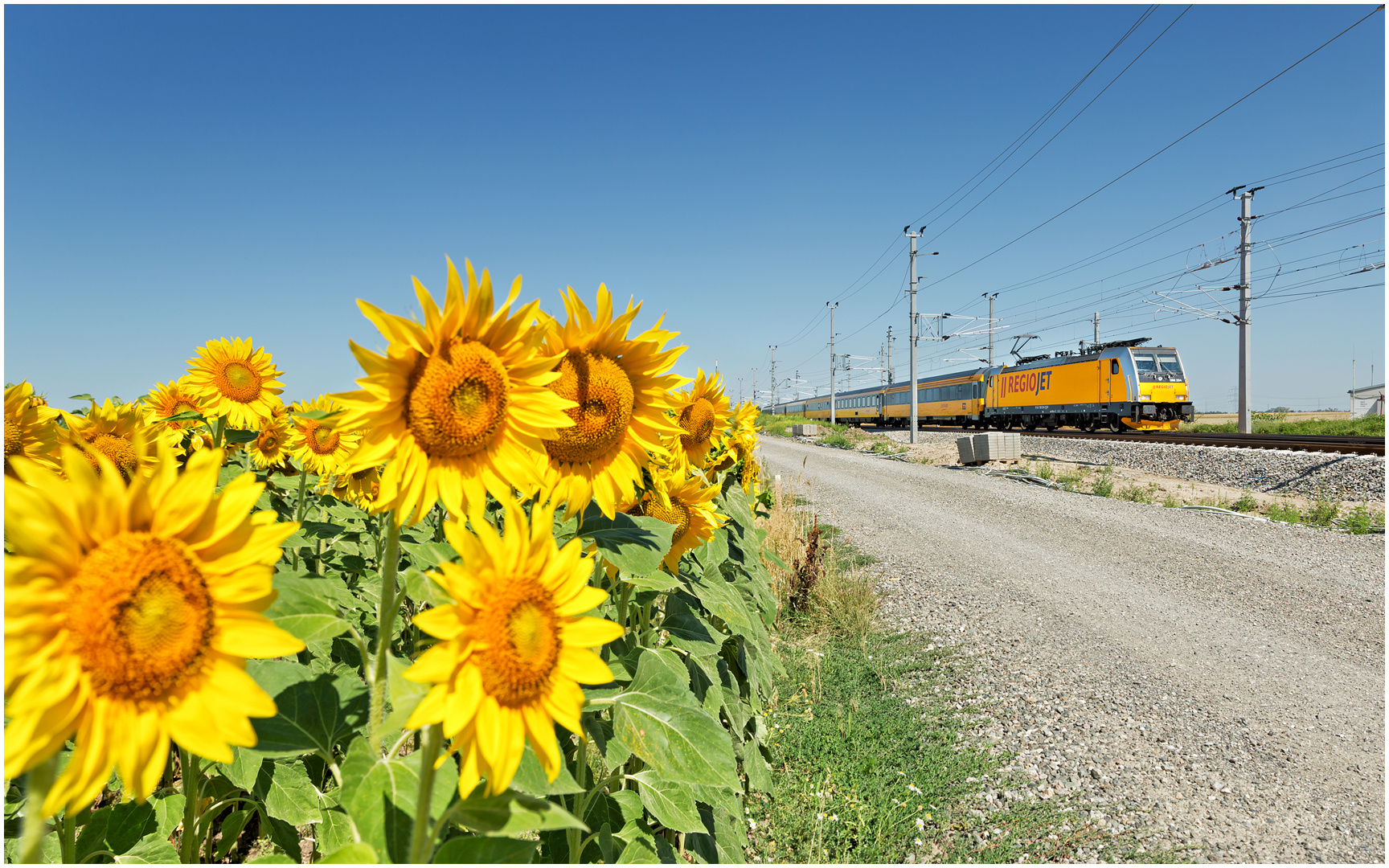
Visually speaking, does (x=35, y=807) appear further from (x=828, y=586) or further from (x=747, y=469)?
(x=828, y=586)

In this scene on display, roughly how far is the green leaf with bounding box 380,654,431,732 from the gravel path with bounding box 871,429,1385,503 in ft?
55.0

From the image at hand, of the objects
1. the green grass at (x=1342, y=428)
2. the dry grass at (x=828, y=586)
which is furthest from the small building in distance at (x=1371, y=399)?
the dry grass at (x=828, y=586)

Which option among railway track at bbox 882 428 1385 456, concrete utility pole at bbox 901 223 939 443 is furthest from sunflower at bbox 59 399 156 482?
concrete utility pole at bbox 901 223 939 443

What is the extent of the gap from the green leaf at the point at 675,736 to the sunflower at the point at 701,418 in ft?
3.06

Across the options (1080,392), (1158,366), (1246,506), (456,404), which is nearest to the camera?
(456,404)

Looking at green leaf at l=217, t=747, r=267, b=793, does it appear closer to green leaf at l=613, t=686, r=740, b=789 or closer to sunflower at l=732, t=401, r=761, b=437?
green leaf at l=613, t=686, r=740, b=789

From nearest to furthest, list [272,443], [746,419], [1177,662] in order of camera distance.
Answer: [272,443], [746,419], [1177,662]

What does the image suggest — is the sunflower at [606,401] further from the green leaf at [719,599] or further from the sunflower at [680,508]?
the green leaf at [719,599]

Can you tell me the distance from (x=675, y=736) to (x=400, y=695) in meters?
0.69

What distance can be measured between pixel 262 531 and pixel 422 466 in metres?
0.31

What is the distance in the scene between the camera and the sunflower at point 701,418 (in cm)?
247

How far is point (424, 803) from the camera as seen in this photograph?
0.83m

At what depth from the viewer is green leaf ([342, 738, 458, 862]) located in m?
0.92

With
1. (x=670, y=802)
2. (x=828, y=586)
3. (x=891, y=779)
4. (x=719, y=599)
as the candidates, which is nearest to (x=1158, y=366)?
(x=828, y=586)
